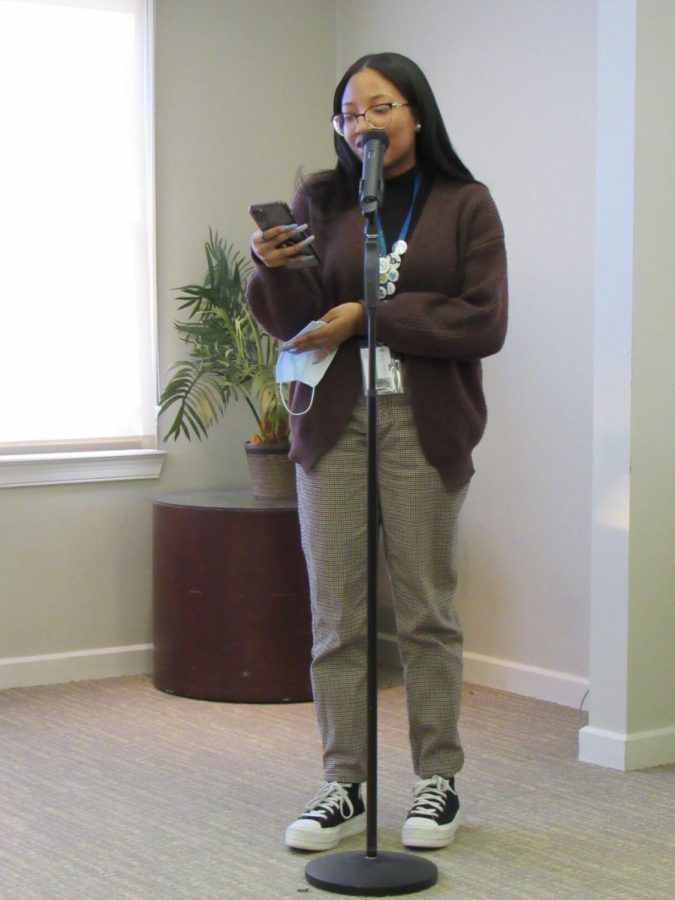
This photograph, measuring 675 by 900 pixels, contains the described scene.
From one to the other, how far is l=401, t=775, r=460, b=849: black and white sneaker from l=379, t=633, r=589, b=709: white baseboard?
1.19m

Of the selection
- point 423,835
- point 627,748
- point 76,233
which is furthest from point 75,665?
point 423,835

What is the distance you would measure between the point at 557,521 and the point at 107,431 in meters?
1.37

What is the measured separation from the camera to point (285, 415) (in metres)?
3.80

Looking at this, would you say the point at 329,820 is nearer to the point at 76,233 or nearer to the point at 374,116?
the point at 374,116

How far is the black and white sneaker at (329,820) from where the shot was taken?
2.23 meters

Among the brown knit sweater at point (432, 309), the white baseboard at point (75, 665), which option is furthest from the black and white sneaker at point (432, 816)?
the white baseboard at point (75, 665)

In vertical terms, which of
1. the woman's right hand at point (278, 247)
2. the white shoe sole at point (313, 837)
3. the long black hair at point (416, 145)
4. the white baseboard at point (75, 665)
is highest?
the long black hair at point (416, 145)

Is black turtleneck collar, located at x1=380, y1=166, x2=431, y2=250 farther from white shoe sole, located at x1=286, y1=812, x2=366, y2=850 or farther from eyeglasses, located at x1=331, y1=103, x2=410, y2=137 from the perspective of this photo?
white shoe sole, located at x1=286, y1=812, x2=366, y2=850

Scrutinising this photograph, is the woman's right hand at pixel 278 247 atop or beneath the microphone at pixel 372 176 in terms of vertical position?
beneath

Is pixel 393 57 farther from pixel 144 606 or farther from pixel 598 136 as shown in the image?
pixel 144 606

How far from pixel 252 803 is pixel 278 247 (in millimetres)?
1148

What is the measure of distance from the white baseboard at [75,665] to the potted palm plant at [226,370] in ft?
2.20

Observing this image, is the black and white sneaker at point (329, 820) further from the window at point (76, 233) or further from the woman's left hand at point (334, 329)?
the window at point (76, 233)

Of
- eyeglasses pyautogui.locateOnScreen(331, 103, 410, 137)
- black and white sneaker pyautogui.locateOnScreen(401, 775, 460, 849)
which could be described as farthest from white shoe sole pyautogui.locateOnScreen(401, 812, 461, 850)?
eyeglasses pyautogui.locateOnScreen(331, 103, 410, 137)
